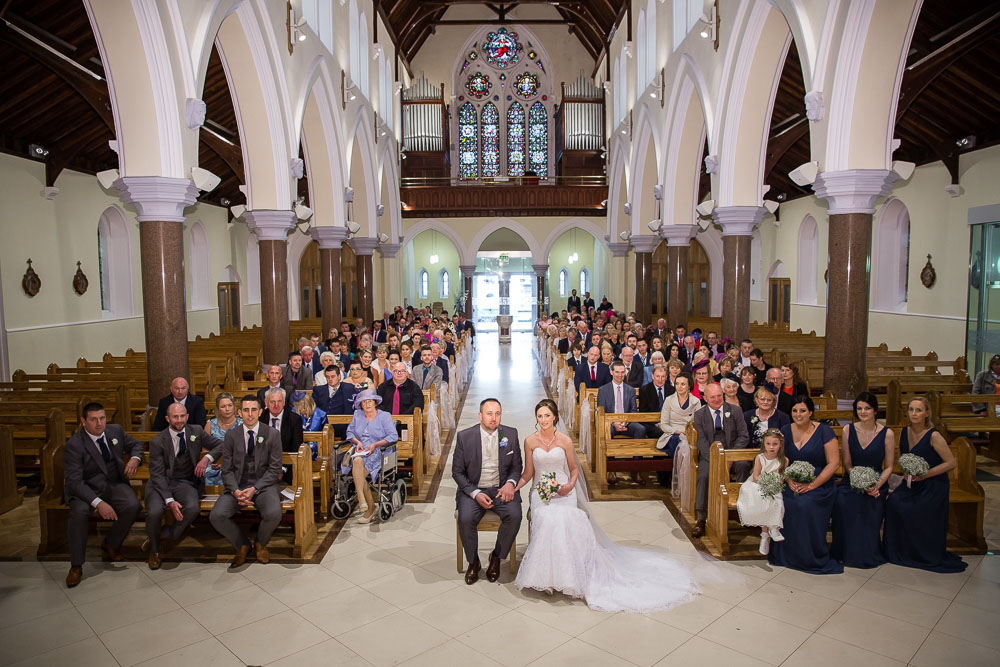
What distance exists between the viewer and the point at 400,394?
308 inches

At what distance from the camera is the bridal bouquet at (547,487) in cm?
499

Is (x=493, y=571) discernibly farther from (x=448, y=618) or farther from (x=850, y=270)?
(x=850, y=270)

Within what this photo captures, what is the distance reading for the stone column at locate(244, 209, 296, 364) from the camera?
11602mm

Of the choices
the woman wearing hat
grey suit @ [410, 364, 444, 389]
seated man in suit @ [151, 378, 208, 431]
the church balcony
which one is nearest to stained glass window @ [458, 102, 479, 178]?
the church balcony

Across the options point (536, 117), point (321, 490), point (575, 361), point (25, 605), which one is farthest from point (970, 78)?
point (536, 117)

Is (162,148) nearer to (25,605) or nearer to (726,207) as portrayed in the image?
(25,605)

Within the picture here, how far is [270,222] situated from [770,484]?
9307mm

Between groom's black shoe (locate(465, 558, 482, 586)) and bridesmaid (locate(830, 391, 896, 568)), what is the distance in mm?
2821

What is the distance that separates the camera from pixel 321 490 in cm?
625

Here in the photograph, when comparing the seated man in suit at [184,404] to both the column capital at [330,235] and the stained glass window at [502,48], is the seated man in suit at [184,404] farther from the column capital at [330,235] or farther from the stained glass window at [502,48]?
the stained glass window at [502,48]

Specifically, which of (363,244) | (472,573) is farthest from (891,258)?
(472,573)

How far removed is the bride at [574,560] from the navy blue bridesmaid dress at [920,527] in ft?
5.62

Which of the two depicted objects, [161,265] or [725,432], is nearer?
[725,432]

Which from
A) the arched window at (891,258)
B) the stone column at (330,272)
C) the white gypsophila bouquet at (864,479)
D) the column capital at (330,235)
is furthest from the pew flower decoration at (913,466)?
the column capital at (330,235)
